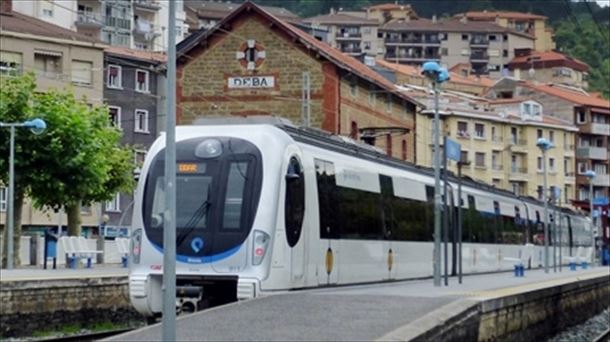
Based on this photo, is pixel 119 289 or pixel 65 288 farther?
pixel 119 289

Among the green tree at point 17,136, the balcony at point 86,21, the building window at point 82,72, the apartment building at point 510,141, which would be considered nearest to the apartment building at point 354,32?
the apartment building at point 510,141

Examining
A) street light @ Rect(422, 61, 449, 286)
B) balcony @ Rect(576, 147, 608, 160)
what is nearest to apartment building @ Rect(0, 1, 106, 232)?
street light @ Rect(422, 61, 449, 286)

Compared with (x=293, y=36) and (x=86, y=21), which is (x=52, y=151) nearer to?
(x=293, y=36)

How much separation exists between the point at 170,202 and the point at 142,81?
5908 cm

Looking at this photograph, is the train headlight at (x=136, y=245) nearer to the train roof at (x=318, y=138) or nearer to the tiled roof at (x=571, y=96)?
the train roof at (x=318, y=138)

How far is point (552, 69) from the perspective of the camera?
14862 cm

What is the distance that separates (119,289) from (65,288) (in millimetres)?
2283

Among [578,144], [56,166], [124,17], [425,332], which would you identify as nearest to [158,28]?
[124,17]

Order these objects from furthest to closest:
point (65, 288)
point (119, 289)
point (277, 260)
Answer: point (119, 289) < point (65, 288) < point (277, 260)

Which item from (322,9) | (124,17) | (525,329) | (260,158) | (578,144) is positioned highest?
(322,9)

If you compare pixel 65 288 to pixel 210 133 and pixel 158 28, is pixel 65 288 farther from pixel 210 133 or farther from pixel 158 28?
pixel 158 28

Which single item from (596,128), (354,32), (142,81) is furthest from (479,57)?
(142,81)

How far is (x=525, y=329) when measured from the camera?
23641 millimetres

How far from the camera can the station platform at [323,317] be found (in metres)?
15.6
